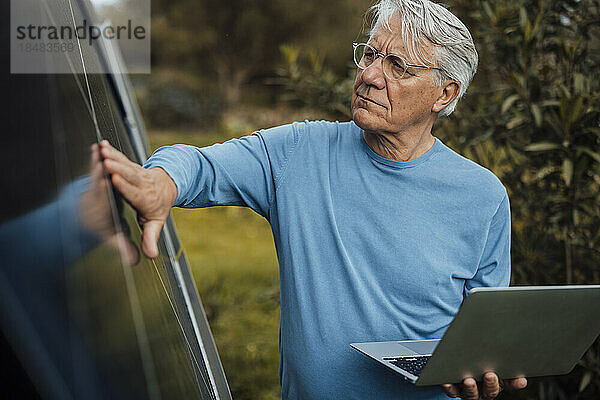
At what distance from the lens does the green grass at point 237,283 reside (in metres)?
4.78

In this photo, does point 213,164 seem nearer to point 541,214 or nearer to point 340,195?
point 340,195

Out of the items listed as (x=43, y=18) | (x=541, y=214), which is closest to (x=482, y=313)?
(x=43, y=18)

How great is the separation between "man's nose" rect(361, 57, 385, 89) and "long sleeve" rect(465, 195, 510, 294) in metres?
0.41

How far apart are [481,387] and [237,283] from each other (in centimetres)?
487

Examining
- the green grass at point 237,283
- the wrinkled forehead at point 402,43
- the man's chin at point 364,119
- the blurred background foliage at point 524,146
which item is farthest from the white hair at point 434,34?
the green grass at point 237,283

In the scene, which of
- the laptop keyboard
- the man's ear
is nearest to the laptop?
the laptop keyboard

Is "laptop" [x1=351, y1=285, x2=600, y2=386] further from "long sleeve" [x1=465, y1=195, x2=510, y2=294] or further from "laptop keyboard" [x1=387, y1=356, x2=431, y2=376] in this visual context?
"long sleeve" [x1=465, y1=195, x2=510, y2=294]

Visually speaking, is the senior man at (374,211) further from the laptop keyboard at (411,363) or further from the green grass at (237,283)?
the green grass at (237,283)

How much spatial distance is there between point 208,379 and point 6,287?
127cm

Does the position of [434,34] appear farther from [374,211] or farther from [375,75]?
[374,211]

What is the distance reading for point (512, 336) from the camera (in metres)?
1.25

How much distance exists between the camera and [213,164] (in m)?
1.43

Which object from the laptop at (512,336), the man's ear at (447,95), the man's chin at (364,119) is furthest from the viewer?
the man's ear at (447,95)

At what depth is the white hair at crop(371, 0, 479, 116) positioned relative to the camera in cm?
154
